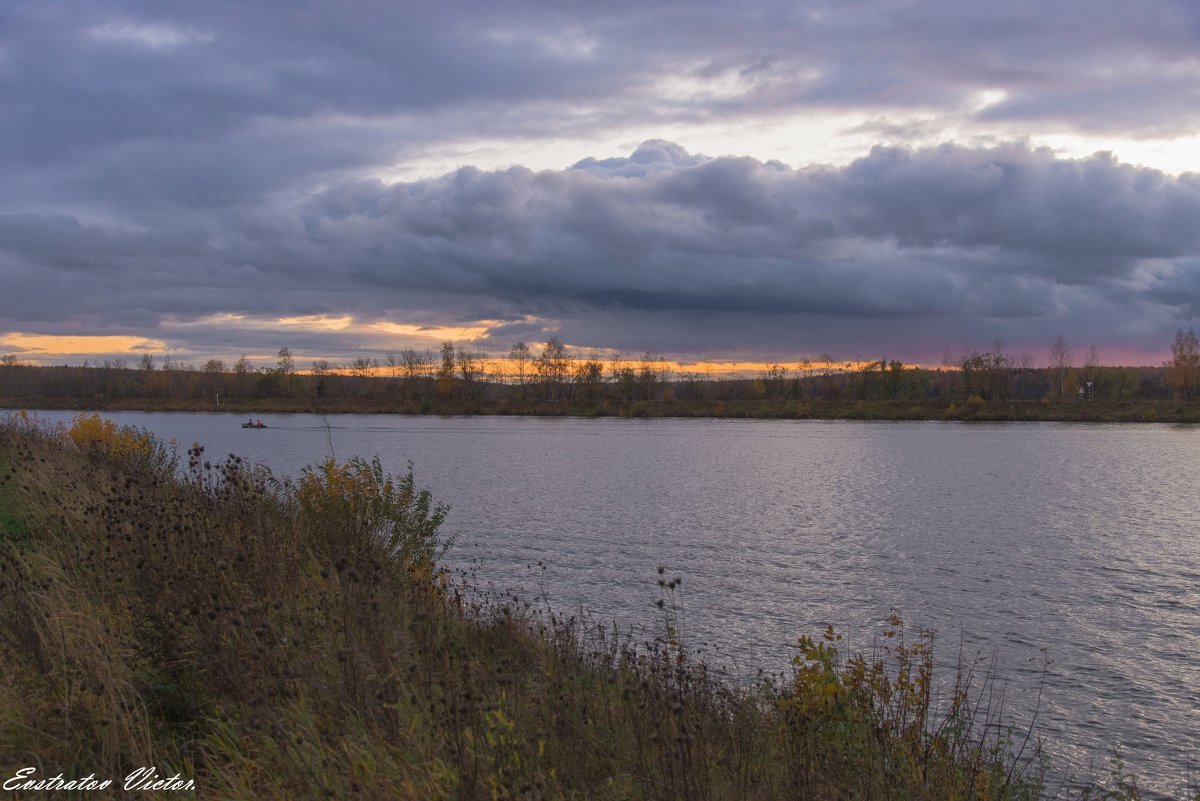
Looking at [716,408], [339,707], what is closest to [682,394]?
[716,408]

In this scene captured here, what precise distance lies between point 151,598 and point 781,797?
6.00 m

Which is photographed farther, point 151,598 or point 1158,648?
point 1158,648

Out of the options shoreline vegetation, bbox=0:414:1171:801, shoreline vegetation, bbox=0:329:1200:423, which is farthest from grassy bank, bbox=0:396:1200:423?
shoreline vegetation, bbox=0:414:1171:801

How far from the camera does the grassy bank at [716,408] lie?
383 ft

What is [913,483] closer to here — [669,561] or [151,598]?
[669,561]

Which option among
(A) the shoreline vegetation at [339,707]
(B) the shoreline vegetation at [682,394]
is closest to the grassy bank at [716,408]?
(B) the shoreline vegetation at [682,394]

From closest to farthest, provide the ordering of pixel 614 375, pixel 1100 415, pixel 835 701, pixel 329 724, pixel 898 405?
pixel 329 724, pixel 835 701, pixel 1100 415, pixel 898 405, pixel 614 375

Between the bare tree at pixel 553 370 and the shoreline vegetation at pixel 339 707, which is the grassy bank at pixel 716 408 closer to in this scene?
the bare tree at pixel 553 370

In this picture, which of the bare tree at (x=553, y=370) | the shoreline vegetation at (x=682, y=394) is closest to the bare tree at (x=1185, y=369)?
the shoreline vegetation at (x=682, y=394)

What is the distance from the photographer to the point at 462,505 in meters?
34.5

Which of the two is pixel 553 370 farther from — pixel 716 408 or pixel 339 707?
pixel 339 707

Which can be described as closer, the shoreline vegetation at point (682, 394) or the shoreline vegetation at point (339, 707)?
the shoreline vegetation at point (339, 707)

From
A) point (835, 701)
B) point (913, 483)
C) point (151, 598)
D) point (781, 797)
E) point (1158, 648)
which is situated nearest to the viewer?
point (781, 797)

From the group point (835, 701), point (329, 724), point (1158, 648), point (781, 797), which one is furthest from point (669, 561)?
point (329, 724)
